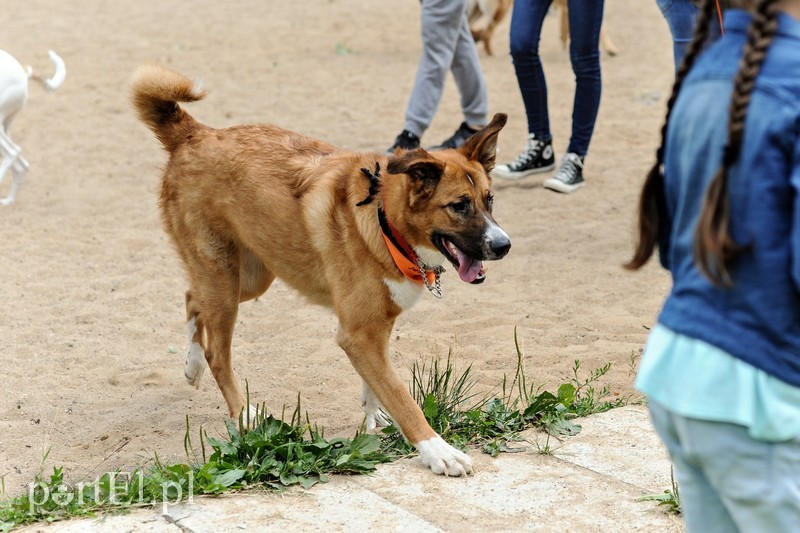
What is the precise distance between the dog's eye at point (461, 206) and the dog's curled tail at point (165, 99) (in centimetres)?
127

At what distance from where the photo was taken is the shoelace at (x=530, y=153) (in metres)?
7.30

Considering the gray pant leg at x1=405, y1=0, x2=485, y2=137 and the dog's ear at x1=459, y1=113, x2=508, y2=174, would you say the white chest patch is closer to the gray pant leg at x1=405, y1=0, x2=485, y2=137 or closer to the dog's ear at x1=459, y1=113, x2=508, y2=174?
the dog's ear at x1=459, y1=113, x2=508, y2=174

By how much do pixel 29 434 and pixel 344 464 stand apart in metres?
1.47

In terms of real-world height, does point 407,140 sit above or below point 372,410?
above

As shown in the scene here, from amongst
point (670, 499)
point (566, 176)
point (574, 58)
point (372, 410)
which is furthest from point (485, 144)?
point (566, 176)

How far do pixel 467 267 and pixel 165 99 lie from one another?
1.49 m

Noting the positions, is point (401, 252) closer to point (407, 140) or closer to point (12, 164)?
point (407, 140)

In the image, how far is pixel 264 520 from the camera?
10.2ft

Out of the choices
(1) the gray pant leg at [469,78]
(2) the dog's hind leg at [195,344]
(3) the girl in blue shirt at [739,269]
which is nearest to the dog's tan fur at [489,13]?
(1) the gray pant leg at [469,78]

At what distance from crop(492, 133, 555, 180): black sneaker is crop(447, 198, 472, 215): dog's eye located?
12.1 feet

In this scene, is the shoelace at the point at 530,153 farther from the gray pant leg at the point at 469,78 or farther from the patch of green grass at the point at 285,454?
the patch of green grass at the point at 285,454

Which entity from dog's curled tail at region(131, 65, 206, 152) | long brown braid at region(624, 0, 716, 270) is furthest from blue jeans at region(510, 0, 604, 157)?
long brown braid at region(624, 0, 716, 270)

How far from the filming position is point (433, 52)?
7.35m

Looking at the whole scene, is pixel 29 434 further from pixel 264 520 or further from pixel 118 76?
pixel 118 76
